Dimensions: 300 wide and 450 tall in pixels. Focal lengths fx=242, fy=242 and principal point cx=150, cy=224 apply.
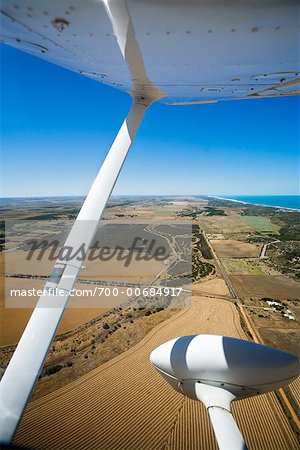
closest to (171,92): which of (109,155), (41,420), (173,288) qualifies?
(109,155)

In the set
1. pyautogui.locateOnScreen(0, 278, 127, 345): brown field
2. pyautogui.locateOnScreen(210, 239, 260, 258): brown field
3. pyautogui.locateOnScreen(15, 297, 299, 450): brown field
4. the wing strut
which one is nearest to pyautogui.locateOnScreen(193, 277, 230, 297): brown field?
pyautogui.locateOnScreen(0, 278, 127, 345): brown field

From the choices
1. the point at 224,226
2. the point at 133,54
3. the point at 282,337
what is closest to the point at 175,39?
the point at 133,54

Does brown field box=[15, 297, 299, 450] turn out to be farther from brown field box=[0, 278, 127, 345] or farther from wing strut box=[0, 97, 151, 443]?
wing strut box=[0, 97, 151, 443]

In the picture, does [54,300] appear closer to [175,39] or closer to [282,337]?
[175,39]

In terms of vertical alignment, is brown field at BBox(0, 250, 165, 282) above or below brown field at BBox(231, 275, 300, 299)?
below

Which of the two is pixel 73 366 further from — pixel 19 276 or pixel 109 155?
pixel 19 276

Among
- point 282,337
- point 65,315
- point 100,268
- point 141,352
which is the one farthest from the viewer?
point 100,268
